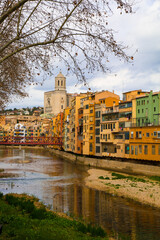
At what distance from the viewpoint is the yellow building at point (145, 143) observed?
150 ft

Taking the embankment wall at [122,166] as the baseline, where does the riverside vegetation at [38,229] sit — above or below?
above

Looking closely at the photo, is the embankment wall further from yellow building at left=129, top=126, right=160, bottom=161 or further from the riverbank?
yellow building at left=129, top=126, right=160, bottom=161

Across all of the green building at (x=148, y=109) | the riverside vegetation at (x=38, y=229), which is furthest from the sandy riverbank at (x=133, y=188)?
the riverside vegetation at (x=38, y=229)

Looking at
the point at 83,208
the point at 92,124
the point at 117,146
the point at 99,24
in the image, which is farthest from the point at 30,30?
the point at 92,124

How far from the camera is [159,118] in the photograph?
1833 inches

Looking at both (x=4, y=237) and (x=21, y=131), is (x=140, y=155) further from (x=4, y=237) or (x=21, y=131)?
(x=21, y=131)

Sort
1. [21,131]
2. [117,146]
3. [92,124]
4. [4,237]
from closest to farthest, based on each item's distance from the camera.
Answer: [4,237] < [117,146] < [92,124] < [21,131]

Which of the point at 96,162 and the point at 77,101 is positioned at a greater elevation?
the point at 77,101

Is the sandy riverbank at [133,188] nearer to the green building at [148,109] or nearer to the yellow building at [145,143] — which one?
the yellow building at [145,143]

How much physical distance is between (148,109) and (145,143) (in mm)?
5583

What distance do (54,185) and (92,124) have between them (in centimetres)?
3096

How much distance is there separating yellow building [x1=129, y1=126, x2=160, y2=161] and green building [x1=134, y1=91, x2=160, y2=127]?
1.20 meters

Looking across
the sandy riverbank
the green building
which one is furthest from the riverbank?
the green building

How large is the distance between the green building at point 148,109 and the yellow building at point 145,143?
120 cm
